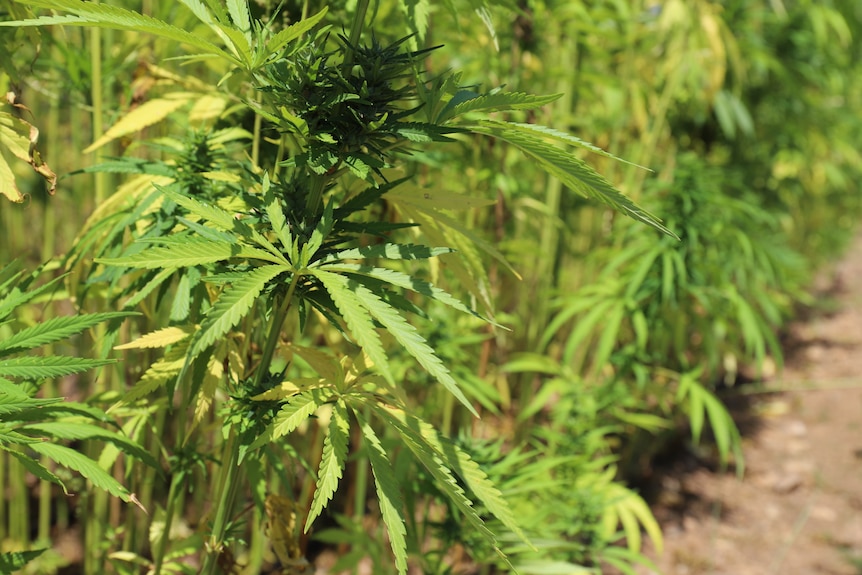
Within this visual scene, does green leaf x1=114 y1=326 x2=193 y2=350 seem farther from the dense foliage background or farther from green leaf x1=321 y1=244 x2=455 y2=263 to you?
green leaf x1=321 y1=244 x2=455 y2=263

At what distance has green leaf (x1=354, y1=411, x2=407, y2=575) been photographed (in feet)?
1.70

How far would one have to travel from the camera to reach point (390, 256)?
20.7 inches

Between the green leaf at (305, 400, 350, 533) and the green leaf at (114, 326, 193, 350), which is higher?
the green leaf at (114, 326, 193, 350)

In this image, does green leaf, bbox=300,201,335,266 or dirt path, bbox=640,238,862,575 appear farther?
dirt path, bbox=640,238,862,575

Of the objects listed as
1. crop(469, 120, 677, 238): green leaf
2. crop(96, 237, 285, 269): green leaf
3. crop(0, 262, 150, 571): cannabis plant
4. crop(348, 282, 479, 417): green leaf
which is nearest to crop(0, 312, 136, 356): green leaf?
crop(0, 262, 150, 571): cannabis plant

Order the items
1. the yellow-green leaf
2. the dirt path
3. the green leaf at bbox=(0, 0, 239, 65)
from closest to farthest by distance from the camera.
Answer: the green leaf at bbox=(0, 0, 239, 65) → the yellow-green leaf → the dirt path

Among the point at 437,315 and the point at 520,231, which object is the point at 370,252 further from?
the point at 520,231

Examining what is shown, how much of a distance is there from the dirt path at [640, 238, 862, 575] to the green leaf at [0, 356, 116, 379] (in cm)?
138

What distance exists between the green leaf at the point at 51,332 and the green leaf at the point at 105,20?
0.22m

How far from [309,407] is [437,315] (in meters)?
0.71

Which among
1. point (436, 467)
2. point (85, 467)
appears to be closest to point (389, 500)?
point (436, 467)

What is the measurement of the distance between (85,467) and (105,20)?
1.16 feet

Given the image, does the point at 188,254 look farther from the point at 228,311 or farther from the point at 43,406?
the point at 43,406

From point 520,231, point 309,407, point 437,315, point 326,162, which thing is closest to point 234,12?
point 326,162
